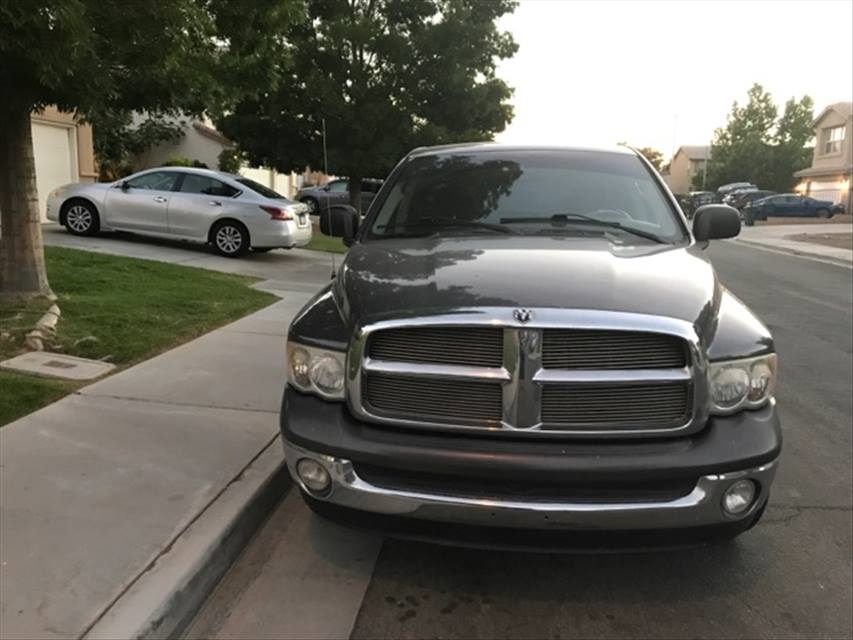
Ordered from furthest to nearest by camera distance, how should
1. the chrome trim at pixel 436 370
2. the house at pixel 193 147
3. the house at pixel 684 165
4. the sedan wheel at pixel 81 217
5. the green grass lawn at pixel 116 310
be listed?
the house at pixel 684 165 < the house at pixel 193 147 < the sedan wheel at pixel 81 217 < the green grass lawn at pixel 116 310 < the chrome trim at pixel 436 370

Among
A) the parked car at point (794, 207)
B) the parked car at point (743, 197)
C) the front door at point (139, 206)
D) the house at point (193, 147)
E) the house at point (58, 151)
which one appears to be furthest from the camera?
the parked car at point (743, 197)

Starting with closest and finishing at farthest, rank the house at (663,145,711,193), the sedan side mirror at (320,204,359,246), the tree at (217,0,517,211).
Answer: the sedan side mirror at (320,204,359,246) < the tree at (217,0,517,211) < the house at (663,145,711,193)

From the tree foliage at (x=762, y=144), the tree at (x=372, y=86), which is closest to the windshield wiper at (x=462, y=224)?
the tree at (x=372, y=86)

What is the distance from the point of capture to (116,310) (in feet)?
25.6

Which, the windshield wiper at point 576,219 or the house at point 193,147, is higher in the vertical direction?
the house at point 193,147

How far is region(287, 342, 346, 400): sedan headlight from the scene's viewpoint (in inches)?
122

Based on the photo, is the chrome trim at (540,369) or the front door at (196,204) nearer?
the chrome trim at (540,369)

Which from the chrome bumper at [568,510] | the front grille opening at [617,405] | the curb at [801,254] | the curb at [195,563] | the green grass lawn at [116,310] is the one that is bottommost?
the curb at [801,254]

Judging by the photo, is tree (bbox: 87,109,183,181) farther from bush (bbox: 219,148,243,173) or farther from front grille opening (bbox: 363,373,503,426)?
front grille opening (bbox: 363,373,503,426)

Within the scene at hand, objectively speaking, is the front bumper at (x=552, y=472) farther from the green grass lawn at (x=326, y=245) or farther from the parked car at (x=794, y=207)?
the parked car at (x=794, y=207)

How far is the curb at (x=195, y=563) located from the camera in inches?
111

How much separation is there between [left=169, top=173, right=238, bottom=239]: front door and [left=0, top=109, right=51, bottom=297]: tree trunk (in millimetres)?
6428

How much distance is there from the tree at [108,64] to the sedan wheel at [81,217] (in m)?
6.88

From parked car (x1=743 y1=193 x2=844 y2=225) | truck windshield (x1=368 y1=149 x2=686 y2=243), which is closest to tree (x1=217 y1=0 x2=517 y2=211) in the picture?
truck windshield (x1=368 y1=149 x2=686 y2=243)
